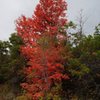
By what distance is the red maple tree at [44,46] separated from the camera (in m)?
36.6

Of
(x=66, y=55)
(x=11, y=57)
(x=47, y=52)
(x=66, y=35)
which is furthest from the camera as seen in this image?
(x=11, y=57)

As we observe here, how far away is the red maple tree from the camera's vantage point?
36.6m

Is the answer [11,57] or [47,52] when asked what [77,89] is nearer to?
[47,52]

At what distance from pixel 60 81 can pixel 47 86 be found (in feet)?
6.32

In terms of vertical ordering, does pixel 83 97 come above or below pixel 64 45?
below

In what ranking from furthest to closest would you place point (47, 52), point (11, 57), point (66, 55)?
point (11, 57) < point (66, 55) < point (47, 52)

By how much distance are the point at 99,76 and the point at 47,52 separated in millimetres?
5276

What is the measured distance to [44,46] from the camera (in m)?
35.6

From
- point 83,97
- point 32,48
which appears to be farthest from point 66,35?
point 83,97

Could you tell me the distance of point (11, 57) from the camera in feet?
156

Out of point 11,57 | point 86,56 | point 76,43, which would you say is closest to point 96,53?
point 86,56

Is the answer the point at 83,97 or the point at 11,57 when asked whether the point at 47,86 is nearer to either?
the point at 83,97

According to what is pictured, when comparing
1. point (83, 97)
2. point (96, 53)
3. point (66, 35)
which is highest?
point (66, 35)

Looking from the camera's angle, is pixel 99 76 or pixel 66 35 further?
pixel 66 35
